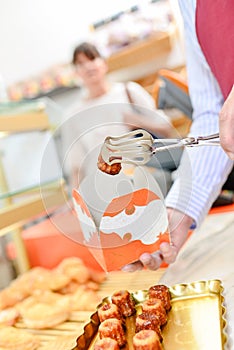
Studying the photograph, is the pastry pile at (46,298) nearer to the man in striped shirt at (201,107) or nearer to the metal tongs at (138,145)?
the man in striped shirt at (201,107)

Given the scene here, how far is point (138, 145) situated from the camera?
61 centimetres

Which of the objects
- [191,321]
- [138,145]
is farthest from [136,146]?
[191,321]

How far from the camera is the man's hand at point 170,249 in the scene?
734 mm

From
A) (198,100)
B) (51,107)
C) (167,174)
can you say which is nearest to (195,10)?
(198,100)

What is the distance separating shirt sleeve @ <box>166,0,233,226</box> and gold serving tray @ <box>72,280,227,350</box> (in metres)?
0.17

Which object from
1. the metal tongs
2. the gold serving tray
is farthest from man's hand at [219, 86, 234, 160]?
the gold serving tray

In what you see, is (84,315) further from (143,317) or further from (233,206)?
(233,206)

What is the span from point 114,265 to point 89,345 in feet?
0.40

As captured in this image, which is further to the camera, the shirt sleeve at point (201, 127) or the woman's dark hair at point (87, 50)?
the woman's dark hair at point (87, 50)

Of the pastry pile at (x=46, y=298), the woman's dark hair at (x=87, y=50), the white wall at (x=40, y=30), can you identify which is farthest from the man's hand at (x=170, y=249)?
the white wall at (x=40, y=30)

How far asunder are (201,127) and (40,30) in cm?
292

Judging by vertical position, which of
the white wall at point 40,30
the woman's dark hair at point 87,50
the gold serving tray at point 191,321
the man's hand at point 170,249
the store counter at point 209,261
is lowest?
the store counter at point 209,261

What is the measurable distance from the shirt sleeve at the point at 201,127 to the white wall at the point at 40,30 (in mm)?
2487

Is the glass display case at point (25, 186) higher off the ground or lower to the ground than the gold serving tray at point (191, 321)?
higher
